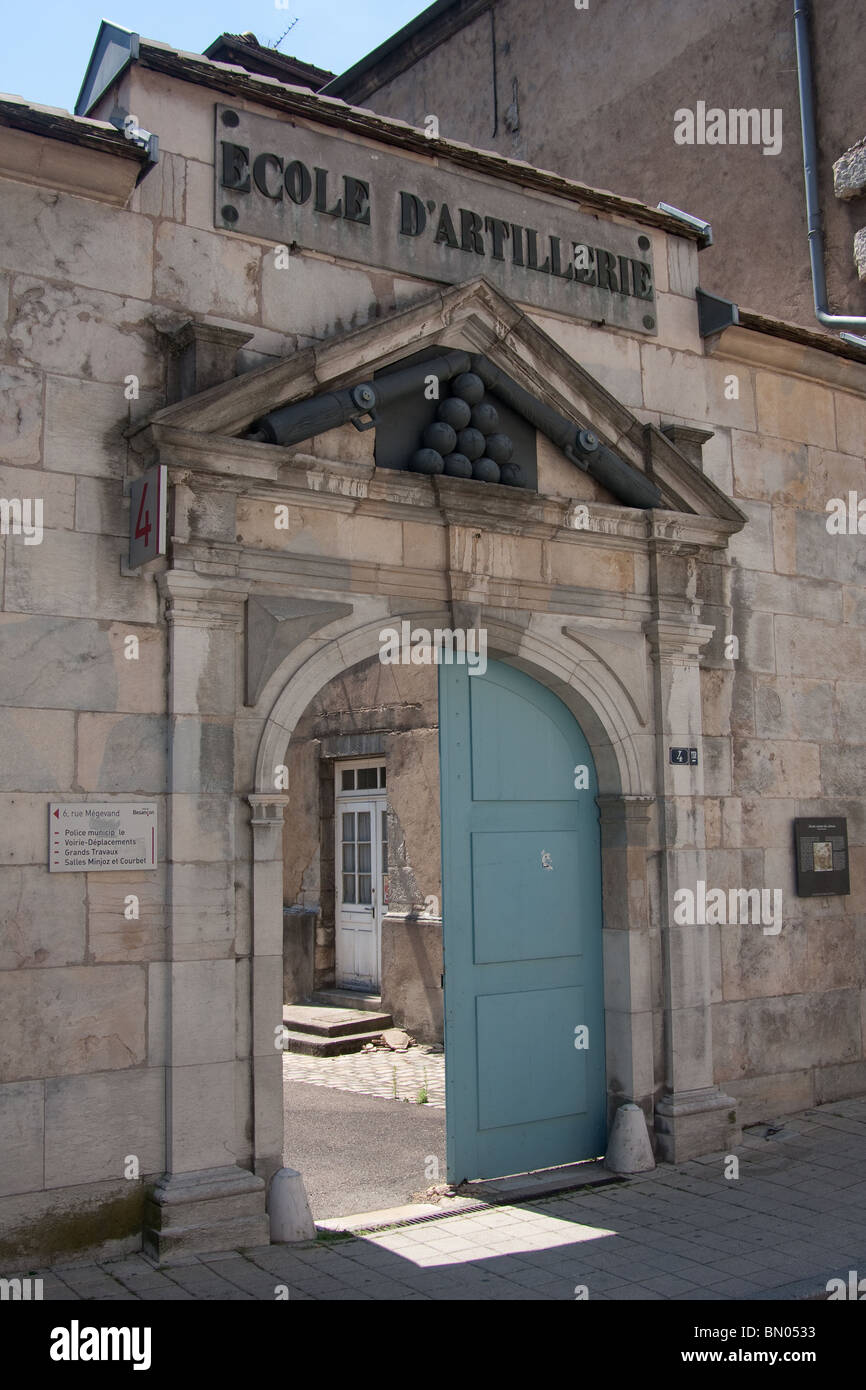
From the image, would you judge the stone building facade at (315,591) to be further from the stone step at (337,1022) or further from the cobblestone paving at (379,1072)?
the stone step at (337,1022)

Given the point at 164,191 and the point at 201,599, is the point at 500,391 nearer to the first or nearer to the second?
the point at 164,191

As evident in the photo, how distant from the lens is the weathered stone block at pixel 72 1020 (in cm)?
448

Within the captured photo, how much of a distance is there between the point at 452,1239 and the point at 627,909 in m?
1.87

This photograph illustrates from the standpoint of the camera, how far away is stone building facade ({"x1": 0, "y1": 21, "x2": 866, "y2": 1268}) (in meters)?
4.68

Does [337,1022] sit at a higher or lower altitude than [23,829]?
lower

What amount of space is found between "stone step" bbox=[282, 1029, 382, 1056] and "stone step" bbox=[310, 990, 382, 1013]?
1.98 ft

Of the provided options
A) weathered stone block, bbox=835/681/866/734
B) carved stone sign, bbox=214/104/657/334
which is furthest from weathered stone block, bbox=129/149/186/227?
weathered stone block, bbox=835/681/866/734

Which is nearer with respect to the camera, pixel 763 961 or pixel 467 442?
pixel 467 442

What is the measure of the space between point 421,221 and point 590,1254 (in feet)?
15.2

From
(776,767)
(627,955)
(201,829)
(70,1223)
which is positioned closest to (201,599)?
(201,829)

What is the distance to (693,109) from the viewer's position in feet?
34.0

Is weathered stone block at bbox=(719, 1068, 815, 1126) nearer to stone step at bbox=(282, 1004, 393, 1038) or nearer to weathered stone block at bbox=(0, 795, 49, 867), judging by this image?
weathered stone block at bbox=(0, 795, 49, 867)

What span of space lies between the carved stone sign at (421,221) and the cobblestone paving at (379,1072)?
484 centimetres

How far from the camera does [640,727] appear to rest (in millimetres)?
6328
